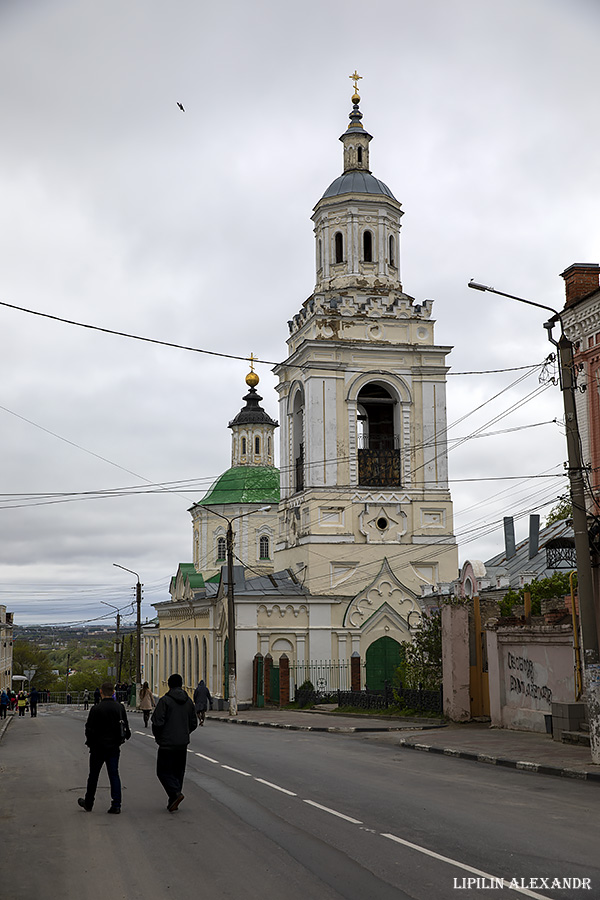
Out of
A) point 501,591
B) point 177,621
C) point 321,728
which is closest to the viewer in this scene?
point 321,728

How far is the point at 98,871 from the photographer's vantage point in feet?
28.5

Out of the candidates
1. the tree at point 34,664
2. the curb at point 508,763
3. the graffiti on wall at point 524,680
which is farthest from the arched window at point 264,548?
Answer: the tree at point 34,664

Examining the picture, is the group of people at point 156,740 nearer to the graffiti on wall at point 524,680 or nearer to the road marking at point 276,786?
the road marking at point 276,786

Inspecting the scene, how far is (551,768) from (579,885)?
25.7ft

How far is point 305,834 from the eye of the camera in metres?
10.1

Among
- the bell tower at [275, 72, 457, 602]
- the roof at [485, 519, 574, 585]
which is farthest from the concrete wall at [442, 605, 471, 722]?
the bell tower at [275, 72, 457, 602]

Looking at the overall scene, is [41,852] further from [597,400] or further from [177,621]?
[177,621]

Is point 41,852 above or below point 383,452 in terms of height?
below

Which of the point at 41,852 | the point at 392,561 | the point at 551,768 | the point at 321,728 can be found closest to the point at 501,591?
the point at 321,728

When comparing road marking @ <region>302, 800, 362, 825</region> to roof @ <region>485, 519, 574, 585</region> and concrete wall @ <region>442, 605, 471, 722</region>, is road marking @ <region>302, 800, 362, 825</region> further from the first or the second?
roof @ <region>485, 519, 574, 585</region>

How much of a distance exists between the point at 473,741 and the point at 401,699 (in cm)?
940

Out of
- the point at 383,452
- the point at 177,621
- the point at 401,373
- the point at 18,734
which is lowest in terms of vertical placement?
the point at 18,734

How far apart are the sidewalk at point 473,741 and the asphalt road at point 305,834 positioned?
0.57m

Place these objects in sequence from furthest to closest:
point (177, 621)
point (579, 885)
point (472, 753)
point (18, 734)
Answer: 1. point (177, 621)
2. point (18, 734)
3. point (472, 753)
4. point (579, 885)
